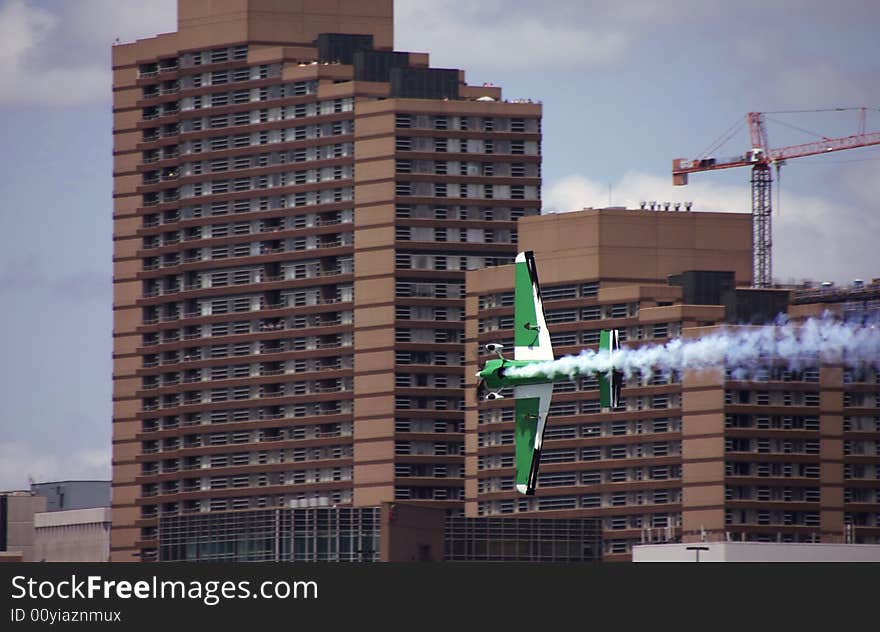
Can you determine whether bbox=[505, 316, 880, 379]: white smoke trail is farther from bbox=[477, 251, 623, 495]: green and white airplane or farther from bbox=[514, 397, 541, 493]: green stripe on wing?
bbox=[514, 397, 541, 493]: green stripe on wing

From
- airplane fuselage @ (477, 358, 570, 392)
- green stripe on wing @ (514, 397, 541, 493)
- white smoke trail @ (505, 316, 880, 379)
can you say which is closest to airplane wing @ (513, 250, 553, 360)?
airplane fuselage @ (477, 358, 570, 392)

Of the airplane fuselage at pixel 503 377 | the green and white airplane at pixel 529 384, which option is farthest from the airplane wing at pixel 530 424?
the airplane fuselage at pixel 503 377

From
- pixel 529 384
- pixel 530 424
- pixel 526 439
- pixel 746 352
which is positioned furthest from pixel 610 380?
pixel 746 352

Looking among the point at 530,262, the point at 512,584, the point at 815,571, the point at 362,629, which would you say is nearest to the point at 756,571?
the point at 815,571

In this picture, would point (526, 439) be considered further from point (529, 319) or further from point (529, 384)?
point (529, 319)

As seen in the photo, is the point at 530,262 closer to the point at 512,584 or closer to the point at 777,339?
the point at 777,339

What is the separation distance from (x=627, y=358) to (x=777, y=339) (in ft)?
29.3

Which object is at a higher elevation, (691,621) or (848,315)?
(848,315)

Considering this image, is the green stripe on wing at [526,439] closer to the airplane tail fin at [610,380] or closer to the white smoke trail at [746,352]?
the white smoke trail at [746,352]

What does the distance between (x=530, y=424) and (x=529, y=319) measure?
602cm

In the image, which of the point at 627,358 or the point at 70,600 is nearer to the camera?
the point at 70,600

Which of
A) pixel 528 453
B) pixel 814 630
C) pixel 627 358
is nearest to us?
pixel 814 630

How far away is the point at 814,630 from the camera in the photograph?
108 m

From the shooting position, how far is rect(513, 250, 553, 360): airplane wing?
5059 inches
